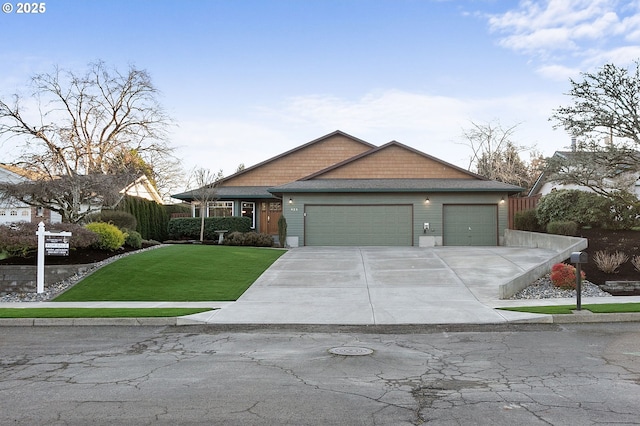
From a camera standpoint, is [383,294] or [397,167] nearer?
[383,294]

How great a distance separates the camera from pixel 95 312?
10742 mm

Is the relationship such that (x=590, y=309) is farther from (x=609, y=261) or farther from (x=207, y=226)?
(x=207, y=226)

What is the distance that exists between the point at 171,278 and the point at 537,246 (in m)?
14.9

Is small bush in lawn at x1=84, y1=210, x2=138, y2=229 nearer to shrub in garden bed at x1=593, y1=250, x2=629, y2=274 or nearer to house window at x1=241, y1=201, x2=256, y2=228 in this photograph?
house window at x1=241, y1=201, x2=256, y2=228

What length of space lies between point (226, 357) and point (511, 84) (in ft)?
64.3

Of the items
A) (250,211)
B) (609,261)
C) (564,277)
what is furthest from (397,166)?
(564,277)

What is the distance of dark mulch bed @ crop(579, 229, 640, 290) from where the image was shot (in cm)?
1398

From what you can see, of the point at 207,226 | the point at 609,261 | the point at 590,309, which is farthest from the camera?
the point at 207,226

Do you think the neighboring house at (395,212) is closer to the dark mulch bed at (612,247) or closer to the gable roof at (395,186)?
the gable roof at (395,186)

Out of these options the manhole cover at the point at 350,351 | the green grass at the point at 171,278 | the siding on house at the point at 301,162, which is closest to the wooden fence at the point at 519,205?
the siding on house at the point at 301,162

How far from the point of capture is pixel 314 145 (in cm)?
3306

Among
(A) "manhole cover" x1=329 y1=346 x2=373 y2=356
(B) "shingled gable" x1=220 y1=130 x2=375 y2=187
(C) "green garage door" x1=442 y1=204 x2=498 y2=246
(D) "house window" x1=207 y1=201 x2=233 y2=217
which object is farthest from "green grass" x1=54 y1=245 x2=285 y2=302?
(B) "shingled gable" x1=220 y1=130 x2=375 y2=187

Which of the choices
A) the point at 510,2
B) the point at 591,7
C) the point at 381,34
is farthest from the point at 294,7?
the point at 591,7

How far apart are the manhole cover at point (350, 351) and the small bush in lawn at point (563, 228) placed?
1396cm
